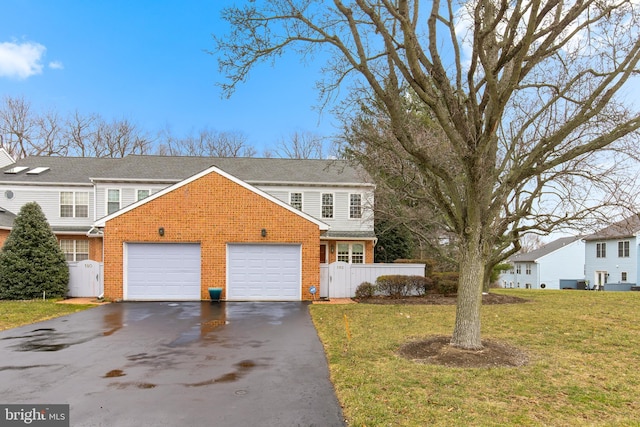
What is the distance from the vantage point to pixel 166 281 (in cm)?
1580

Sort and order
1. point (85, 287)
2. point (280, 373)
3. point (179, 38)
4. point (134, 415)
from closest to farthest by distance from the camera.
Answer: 1. point (134, 415)
2. point (280, 373)
3. point (179, 38)
4. point (85, 287)

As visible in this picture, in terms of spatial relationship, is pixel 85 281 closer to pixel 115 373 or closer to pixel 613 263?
pixel 115 373

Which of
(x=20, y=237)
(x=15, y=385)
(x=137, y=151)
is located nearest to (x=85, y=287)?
(x=20, y=237)

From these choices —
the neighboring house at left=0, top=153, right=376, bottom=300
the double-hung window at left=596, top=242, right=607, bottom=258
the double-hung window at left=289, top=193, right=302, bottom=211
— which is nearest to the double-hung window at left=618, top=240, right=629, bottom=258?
the double-hung window at left=596, top=242, right=607, bottom=258

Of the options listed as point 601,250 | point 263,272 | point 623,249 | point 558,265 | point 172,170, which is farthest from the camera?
point 558,265

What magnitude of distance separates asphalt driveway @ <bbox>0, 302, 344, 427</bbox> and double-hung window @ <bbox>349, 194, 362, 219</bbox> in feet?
39.1

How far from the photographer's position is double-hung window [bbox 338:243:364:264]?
2188 centimetres

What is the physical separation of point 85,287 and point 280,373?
43.8ft

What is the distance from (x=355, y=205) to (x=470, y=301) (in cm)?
1515

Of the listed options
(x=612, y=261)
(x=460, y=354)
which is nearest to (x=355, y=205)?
(x=460, y=354)

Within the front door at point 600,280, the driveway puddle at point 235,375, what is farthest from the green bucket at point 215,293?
the front door at point 600,280

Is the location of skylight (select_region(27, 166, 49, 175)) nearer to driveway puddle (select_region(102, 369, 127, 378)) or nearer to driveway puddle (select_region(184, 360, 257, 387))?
driveway puddle (select_region(102, 369, 127, 378))

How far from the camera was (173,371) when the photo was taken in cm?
643

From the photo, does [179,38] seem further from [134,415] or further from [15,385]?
[134,415]
